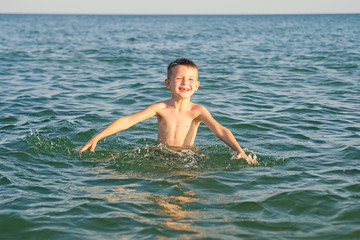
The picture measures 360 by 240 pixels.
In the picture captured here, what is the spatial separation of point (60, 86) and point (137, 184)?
799 centimetres

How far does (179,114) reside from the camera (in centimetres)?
634

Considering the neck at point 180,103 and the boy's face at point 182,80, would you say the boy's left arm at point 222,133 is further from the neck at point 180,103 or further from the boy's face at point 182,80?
the boy's face at point 182,80

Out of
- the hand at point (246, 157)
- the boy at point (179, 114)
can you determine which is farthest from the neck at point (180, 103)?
the hand at point (246, 157)

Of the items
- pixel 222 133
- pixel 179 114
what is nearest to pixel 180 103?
pixel 179 114

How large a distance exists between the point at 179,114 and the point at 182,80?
555 millimetres

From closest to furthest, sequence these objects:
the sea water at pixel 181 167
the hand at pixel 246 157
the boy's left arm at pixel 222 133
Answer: the sea water at pixel 181 167 < the hand at pixel 246 157 < the boy's left arm at pixel 222 133

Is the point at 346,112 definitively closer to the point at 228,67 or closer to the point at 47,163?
the point at 47,163

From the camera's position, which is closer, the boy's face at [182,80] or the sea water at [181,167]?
the sea water at [181,167]

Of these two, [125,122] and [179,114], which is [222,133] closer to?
[179,114]

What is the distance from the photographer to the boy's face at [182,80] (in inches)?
236

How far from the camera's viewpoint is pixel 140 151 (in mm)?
6387

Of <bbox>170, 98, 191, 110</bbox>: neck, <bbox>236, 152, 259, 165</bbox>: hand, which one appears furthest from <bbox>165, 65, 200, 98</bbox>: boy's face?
<bbox>236, 152, 259, 165</bbox>: hand

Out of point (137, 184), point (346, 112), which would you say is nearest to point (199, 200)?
point (137, 184)

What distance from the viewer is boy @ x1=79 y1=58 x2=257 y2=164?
6020 millimetres
